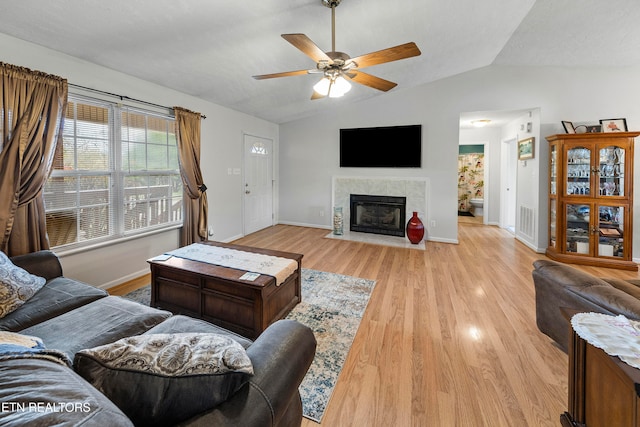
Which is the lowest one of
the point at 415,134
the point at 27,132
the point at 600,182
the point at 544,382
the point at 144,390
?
the point at 544,382

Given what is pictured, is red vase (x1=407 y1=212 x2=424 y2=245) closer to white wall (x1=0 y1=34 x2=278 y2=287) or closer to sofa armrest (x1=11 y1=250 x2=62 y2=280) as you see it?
white wall (x1=0 y1=34 x2=278 y2=287)

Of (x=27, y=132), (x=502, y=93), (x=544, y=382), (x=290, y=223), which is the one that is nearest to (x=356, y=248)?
(x=290, y=223)

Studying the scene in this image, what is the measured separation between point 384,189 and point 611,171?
125 inches

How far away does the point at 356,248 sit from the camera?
468 centimetres

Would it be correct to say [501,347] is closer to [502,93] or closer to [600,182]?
[600,182]

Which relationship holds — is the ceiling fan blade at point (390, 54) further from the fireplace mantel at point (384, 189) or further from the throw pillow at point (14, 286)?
the fireplace mantel at point (384, 189)

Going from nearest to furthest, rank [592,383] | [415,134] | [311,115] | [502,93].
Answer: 1. [592,383]
2. [502,93]
3. [415,134]
4. [311,115]

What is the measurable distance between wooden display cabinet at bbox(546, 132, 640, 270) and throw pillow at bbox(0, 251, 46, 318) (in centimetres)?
574

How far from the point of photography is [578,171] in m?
3.82

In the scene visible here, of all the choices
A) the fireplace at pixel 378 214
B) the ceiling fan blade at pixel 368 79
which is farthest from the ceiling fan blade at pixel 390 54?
the fireplace at pixel 378 214

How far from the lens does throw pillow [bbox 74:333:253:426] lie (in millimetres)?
735

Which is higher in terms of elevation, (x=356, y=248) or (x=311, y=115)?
(x=311, y=115)

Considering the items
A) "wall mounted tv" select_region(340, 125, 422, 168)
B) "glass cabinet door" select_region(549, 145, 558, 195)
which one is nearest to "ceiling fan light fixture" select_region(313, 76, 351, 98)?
"wall mounted tv" select_region(340, 125, 422, 168)

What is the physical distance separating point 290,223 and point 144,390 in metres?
5.76
